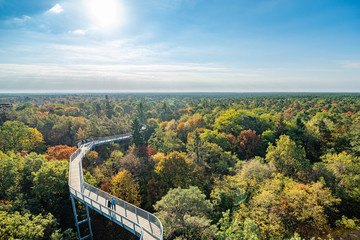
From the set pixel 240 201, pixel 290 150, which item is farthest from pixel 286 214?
pixel 290 150

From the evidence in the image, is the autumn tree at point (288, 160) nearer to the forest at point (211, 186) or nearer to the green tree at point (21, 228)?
the forest at point (211, 186)

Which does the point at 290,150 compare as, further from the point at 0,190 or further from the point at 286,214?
the point at 0,190

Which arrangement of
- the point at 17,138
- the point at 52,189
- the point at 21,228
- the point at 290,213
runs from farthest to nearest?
the point at 17,138 < the point at 52,189 < the point at 290,213 < the point at 21,228

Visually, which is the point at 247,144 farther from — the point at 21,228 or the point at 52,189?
the point at 21,228

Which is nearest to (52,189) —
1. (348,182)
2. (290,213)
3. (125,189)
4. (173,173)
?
(125,189)

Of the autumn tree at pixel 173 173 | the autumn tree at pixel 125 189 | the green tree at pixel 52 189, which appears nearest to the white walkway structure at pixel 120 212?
the green tree at pixel 52 189

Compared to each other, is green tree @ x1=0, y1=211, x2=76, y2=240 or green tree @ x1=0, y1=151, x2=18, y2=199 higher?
green tree @ x1=0, y1=151, x2=18, y2=199

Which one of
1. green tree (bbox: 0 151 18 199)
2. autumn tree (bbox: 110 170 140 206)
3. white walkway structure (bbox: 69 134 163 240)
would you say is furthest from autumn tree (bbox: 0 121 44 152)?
autumn tree (bbox: 110 170 140 206)

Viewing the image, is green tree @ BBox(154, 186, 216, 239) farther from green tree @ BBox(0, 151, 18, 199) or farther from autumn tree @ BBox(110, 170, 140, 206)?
green tree @ BBox(0, 151, 18, 199)
